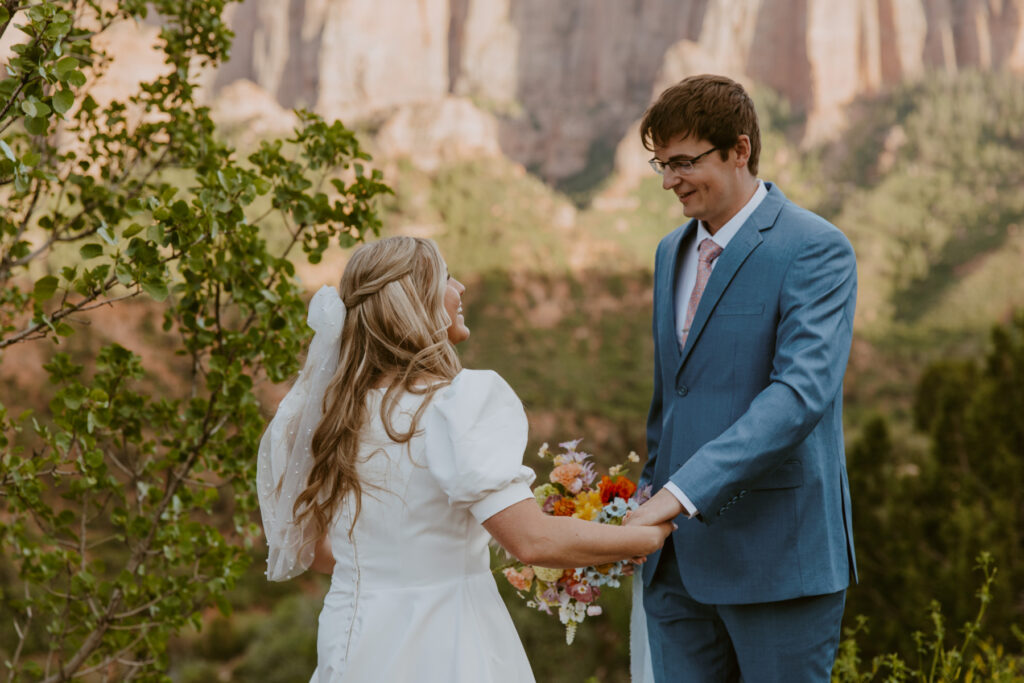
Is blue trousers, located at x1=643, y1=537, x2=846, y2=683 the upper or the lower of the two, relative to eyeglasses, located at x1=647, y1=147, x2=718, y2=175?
lower

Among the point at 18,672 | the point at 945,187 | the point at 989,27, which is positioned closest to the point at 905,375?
the point at 945,187

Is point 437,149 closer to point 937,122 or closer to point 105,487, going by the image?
point 937,122

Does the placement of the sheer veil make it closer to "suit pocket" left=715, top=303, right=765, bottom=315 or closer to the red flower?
the red flower

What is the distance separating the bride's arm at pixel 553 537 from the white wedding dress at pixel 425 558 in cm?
4

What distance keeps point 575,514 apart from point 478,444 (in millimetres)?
432

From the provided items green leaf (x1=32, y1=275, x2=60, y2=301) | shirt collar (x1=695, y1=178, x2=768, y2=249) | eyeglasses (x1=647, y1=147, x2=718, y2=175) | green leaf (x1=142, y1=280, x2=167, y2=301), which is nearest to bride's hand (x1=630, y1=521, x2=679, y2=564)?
shirt collar (x1=695, y1=178, x2=768, y2=249)

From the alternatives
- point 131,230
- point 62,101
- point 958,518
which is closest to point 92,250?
point 131,230


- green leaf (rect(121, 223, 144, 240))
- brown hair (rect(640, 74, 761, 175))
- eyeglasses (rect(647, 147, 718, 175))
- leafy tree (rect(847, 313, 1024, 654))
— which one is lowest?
leafy tree (rect(847, 313, 1024, 654))

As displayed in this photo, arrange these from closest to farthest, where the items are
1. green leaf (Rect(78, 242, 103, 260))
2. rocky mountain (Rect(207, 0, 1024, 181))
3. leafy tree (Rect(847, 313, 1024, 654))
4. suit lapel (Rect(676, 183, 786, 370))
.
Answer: green leaf (Rect(78, 242, 103, 260)) < suit lapel (Rect(676, 183, 786, 370)) < leafy tree (Rect(847, 313, 1024, 654)) < rocky mountain (Rect(207, 0, 1024, 181))

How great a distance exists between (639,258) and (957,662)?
44.7 m

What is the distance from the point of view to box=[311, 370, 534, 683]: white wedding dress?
1.88m

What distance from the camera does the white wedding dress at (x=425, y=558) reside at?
188cm

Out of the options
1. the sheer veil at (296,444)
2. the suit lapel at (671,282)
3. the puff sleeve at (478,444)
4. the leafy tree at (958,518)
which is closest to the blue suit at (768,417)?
the suit lapel at (671,282)

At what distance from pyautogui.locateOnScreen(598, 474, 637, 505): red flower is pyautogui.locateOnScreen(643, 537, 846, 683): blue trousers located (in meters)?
0.24
